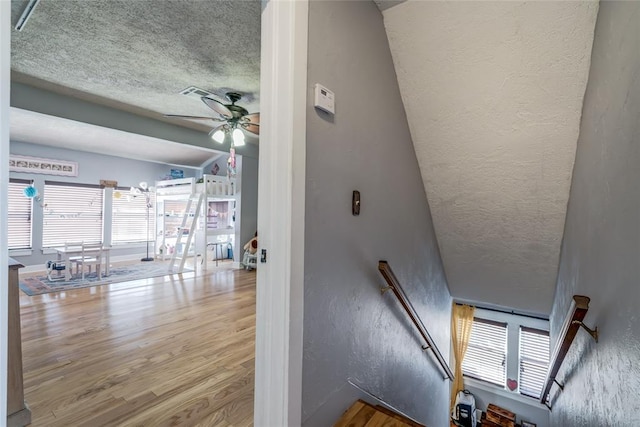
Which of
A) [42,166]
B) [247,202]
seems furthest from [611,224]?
[42,166]

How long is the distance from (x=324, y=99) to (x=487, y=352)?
20.0 ft

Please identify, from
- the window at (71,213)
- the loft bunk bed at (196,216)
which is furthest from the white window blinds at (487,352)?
the window at (71,213)

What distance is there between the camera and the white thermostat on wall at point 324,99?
1.26 meters

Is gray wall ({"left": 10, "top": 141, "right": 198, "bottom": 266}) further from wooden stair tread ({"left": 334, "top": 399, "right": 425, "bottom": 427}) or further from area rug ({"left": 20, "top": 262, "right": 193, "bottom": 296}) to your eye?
wooden stair tread ({"left": 334, "top": 399, "right": 425, "bottom": 427})

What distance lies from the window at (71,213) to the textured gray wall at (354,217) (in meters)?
6.97

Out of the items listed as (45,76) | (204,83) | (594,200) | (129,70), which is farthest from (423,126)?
(45,76)

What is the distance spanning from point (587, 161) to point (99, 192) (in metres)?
8.10

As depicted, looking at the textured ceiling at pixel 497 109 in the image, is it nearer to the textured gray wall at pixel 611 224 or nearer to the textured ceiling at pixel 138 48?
the textured gray wall at pixel 611 224

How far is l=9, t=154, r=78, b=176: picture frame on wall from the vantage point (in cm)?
527

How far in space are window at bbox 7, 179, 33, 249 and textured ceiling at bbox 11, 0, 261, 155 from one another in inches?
125

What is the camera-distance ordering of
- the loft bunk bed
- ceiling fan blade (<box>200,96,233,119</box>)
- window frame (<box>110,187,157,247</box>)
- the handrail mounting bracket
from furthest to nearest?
window frame (<box>110,187,157,247</box>) < the loft bunk bed < ceiling fan blade (<box>200,96,233,119</box>) < the handrail mounting bracket

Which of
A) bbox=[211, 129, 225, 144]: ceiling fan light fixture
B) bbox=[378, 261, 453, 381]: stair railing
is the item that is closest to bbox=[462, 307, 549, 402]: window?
bbox=[378, 261, 453, 381]: stair railing

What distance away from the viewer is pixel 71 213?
6.08 m

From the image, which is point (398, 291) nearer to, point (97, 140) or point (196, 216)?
point (196, 216)
